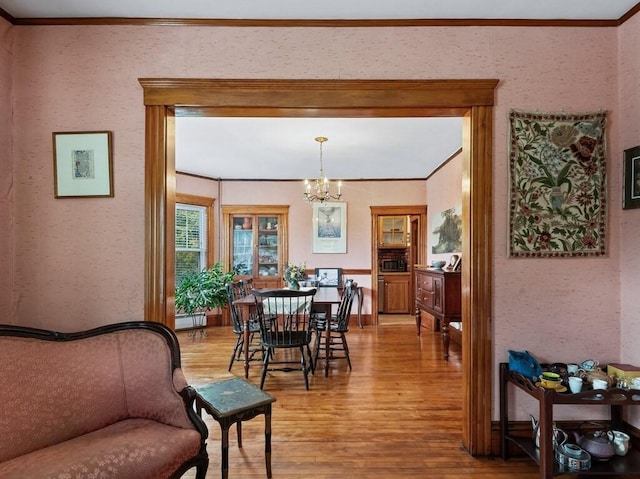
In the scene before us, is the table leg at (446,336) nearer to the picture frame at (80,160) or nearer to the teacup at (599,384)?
the teacup at (599,384)

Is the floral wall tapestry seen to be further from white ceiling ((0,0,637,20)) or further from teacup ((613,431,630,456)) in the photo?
teacup ((613,431,630,456))

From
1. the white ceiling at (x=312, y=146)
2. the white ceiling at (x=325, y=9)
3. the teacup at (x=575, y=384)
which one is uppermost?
the white ceiling at (x=325, y=9)

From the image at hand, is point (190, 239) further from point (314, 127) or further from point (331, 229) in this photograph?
point (314, 127)

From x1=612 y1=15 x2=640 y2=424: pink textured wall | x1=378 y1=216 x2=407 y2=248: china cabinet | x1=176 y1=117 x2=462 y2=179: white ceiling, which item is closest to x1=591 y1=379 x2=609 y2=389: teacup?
x1=612 y1=15 x2=640 y2=424: pink textured wall

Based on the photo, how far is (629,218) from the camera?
213cm

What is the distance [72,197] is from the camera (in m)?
2.16

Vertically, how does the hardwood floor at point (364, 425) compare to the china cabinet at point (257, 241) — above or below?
below

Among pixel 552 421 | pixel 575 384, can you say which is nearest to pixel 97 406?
pixel 552 421

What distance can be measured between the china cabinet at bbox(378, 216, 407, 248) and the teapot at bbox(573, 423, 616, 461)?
5.92 metres

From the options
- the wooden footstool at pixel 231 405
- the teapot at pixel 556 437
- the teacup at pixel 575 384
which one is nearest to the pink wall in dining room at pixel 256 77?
the teacup at pixel 575 384

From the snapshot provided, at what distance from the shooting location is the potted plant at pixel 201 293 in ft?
17.8

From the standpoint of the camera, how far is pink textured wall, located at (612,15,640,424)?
2.09 meters

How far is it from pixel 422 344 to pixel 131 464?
4083 millimetres

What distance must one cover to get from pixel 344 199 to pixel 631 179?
4603 millimetres
